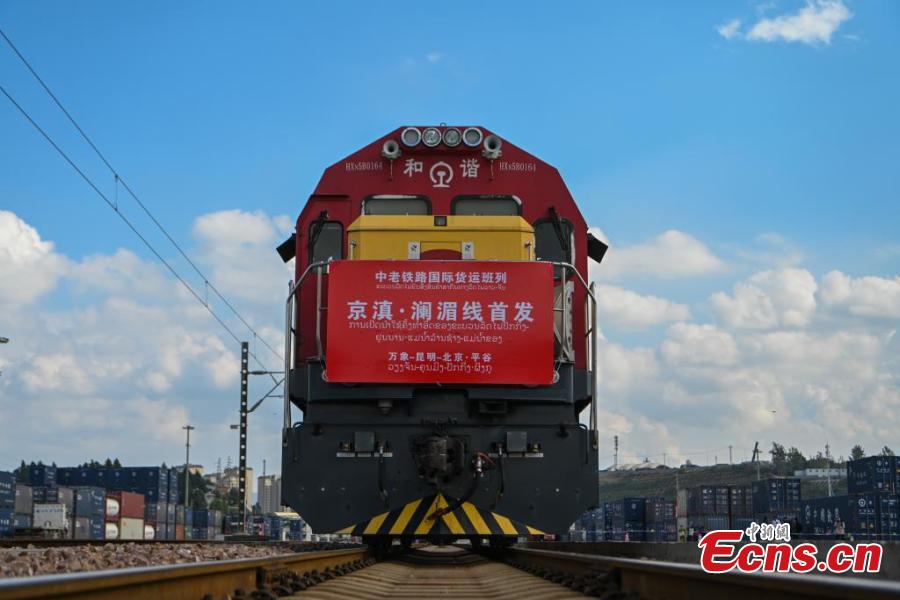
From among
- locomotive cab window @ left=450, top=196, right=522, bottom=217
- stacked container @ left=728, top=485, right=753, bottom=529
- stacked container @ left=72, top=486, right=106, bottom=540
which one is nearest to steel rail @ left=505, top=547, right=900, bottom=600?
locomotive cab window @ left=450, top=196, right=522, bottom=217

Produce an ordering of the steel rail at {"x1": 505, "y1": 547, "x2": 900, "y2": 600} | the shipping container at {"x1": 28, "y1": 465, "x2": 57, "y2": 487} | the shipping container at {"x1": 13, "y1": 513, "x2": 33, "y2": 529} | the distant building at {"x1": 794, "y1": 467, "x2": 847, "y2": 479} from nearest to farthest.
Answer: the steel rail at {"x1": 505, "y1": 547, "x2": 900, "y2": 600}, the shipping container at {"x1": 13, "y1": 513, "x2": 33, "y2": 529}, the shipping container at {"x1": 28, "y1": 465, "x2": 57, "y2": 487}, the distant building at {"x1": 794, "y1": 467, "x2": 847, "y2": 479}

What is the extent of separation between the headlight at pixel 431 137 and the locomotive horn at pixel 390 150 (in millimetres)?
324

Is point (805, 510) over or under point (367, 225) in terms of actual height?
under

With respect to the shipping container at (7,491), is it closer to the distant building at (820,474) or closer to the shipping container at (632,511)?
the shipping container at (632,511)

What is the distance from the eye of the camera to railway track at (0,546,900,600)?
3186 mm

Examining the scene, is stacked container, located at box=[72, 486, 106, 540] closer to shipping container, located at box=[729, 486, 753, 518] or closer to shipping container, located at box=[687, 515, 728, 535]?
shipping container, located at box=[687, 515, 728, 535]

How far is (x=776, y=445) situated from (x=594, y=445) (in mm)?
163722

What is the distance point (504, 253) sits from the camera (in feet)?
36.9

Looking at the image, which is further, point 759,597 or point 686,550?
point 686,550

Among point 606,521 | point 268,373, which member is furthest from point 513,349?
point 606,521

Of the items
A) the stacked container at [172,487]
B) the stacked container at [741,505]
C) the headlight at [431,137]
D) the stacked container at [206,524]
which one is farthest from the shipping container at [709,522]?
the stacked container at [172,487]

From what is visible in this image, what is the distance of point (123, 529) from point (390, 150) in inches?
1355

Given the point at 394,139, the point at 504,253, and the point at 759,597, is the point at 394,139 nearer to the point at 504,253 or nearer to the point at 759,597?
the point at 504,253

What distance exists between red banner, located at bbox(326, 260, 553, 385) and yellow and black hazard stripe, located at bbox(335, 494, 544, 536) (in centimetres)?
125
